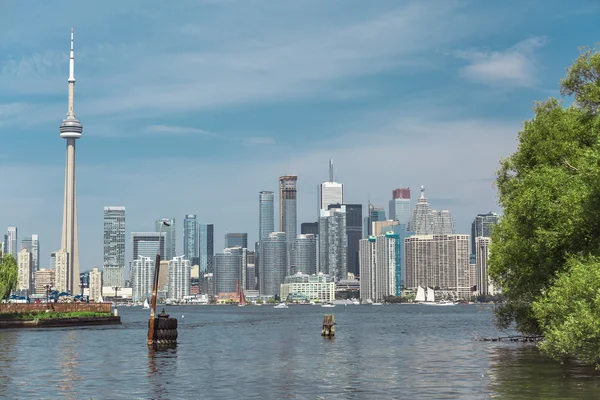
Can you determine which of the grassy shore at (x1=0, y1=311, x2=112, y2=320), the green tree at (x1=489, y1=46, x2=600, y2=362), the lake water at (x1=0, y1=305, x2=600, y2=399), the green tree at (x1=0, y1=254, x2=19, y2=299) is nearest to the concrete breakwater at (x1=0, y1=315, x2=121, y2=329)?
the grassy shore at (x1=0, y1=311, x2=112, y2=320)

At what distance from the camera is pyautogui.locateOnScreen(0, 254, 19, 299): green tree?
143 metres

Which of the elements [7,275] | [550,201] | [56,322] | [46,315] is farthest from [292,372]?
[46,315]

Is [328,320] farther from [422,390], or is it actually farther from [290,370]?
[422,390]

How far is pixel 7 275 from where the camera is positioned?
478ft

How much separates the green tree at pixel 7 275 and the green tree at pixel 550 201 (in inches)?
3877

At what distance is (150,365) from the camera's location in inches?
2776

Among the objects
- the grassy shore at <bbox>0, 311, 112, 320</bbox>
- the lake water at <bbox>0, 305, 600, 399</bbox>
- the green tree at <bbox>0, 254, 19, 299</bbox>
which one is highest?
the green tree at <bbox>0, 254, 19, 299</bbox>

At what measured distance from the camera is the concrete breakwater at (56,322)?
5689 inches

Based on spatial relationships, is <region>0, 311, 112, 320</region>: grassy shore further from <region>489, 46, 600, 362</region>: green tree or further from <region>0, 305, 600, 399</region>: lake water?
<region>489, 46, 600, 362</region>: green tree

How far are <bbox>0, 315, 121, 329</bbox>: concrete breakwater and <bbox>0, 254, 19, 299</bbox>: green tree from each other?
15.6 feet

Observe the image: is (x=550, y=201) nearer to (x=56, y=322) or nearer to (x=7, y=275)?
(x=7, y=275)

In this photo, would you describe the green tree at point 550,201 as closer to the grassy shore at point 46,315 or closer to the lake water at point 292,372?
the lake water at point 292,372

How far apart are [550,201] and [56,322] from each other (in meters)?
120

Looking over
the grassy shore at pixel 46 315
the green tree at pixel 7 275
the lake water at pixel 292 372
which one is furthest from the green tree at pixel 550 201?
the grassy shore at pixel 46 315
